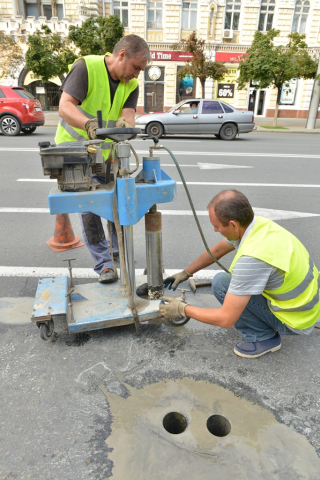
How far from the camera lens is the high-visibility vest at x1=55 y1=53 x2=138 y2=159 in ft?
Answer: 8.39

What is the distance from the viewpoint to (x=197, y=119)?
12266mm

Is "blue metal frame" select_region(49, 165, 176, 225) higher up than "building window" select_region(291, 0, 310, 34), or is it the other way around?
"building window" select_region(291, 0, 310, 34)

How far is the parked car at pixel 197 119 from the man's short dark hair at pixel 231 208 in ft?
35.5

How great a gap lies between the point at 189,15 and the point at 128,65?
83.9 ft

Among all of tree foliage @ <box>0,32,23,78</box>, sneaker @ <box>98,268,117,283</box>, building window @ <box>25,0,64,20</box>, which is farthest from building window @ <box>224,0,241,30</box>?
sneaker @ <box>98,268,117,283</box>

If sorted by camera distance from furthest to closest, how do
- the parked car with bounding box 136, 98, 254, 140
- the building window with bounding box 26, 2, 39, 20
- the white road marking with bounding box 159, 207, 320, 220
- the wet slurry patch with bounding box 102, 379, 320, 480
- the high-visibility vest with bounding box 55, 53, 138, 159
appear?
1. the building window with bounding box 26, 2, 39, 20
2. the parked car with bounding box 136, 98, 254, 140
3. the white road marking with bounding box 159, 207, 320, 220
4. the high-visibility vest with bounding box 55, 53, 138, 159
5. the wet slurry patch with bounding box 102, 379, 320, 480

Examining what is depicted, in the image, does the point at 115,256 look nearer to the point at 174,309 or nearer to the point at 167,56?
the point at 174,309

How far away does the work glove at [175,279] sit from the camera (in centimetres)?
258

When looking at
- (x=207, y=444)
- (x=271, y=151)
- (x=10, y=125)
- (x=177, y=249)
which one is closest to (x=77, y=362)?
(x=207, y=444)

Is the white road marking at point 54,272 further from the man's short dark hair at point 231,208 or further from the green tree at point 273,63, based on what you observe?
the green tree at point 273,63

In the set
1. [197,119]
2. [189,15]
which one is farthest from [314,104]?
[189,15]

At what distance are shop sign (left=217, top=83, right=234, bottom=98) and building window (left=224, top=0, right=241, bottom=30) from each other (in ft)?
11.9

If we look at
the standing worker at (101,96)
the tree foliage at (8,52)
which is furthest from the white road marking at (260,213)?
the tree foliage at (8,52)

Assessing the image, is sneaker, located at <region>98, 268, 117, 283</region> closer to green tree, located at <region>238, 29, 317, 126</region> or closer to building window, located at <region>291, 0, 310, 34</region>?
green tree, located at <region>238, 29, 317, 126</region>
